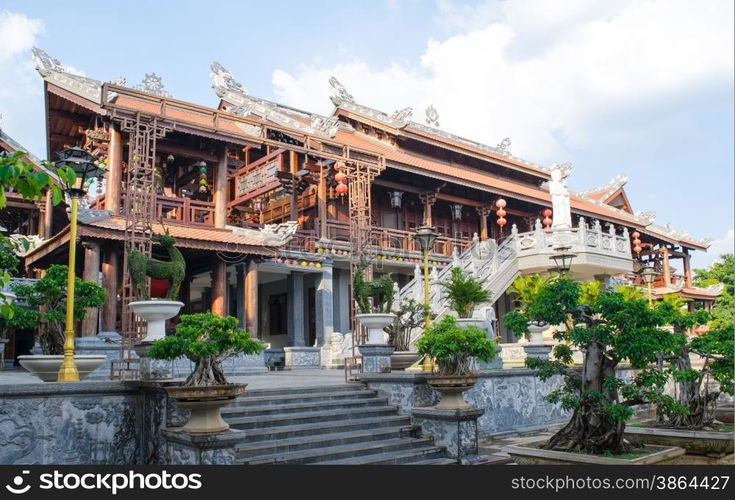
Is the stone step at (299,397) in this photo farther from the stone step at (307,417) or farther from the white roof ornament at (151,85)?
the white roof ornament at (151,85)

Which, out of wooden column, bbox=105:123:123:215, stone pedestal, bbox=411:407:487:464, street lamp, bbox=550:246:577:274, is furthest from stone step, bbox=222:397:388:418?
wooden column, bbox=105:123:123:215

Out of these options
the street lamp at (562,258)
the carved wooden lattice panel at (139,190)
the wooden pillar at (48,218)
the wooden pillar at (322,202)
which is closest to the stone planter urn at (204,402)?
the carved wooden lattice panel at (139,190)

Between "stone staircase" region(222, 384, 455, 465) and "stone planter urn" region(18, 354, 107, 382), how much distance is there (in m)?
2.05

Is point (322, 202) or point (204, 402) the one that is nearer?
point (204, 402)

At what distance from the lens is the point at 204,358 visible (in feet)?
21.6

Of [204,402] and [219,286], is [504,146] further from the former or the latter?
[204,402]

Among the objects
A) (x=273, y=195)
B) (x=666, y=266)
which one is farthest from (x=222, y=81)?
(x=666, y=266)

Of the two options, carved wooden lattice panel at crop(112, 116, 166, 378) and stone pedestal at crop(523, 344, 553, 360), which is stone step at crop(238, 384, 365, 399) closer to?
stone pedestal at crop(523, 344, 553, 360)

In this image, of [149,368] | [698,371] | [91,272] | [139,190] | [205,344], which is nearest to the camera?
[205,344]

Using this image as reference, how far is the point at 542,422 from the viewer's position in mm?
11188

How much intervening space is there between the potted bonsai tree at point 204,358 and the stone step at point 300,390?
1849 mm

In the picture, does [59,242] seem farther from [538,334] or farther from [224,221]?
[538,334]

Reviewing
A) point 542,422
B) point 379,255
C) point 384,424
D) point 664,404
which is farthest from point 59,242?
point 664,404

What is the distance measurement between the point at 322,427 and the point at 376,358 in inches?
89.8
